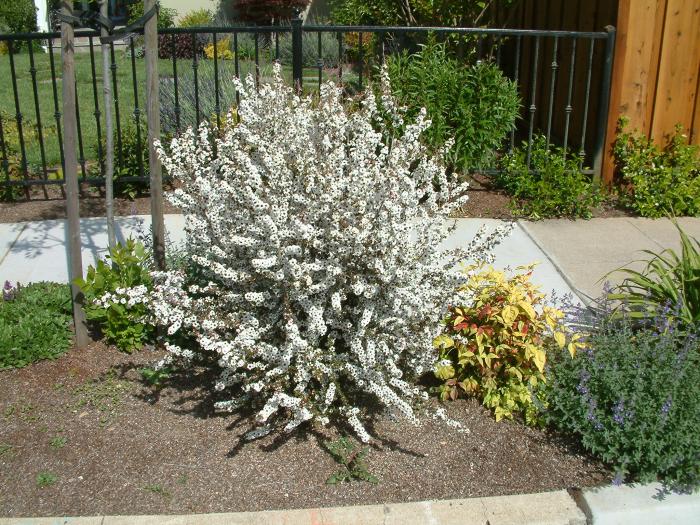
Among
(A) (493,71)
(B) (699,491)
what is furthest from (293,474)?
(A) (493,71)

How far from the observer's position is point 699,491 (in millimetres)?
3709

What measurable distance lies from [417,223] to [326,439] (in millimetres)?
1122

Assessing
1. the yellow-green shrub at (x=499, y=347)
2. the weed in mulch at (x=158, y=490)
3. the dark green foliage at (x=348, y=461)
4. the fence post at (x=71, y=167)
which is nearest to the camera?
the weed in mulch at (x=158, y=490)

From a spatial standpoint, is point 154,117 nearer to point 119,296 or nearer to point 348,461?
point 119,296

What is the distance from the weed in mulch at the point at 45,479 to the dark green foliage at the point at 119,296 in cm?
100

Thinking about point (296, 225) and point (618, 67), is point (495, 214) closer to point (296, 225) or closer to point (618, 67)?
point (618, 67)

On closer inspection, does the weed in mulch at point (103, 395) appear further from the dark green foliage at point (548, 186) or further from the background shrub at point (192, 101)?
the background shrub at point (192, 101)

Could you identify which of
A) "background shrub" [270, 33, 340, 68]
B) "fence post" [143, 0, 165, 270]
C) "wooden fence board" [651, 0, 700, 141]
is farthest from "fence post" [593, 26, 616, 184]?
"background shrub" [270, 33, 340, 68]

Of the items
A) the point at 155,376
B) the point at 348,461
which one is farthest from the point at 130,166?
the point at 348,461

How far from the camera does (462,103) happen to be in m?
6.96

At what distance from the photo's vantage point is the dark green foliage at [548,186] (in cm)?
670

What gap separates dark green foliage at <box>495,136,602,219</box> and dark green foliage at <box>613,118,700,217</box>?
0.29m

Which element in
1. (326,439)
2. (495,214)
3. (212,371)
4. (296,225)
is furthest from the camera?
(495,214)

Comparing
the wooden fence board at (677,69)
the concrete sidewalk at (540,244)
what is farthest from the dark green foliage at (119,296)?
the wooden fence board at (677,69)
